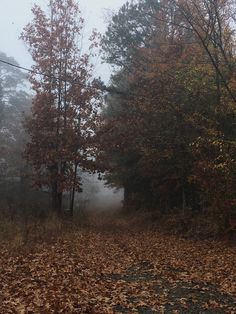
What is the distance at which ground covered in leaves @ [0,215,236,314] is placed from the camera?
8.51 meters

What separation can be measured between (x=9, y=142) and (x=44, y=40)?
2082 cm

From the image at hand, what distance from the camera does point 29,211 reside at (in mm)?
21266

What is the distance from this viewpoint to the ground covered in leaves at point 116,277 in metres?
A: 8.51

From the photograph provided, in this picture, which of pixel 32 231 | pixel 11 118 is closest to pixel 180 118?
pixel 32 231

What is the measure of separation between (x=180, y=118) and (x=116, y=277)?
1277cm

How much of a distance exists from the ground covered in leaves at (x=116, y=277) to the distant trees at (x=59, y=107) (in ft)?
20.5

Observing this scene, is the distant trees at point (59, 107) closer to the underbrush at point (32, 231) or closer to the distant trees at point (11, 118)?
the underbrush at point (32, 231)

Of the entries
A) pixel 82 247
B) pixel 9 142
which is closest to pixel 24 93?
pixel 9 142

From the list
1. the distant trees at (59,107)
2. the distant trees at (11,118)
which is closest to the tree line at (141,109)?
the distant trees at (59,107)

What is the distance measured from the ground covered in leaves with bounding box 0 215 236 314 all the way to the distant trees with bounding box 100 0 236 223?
12.4 feet

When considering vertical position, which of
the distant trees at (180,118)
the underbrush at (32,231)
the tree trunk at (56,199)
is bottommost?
the underbrush at (32,231)

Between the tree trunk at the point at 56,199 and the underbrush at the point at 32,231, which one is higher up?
the tree trunk at the point at 56,199

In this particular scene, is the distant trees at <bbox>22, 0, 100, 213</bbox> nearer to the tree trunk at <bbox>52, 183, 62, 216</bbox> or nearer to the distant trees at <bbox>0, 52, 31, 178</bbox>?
the tree trunk at <bbox>52, 183, 62, 216</bbox>

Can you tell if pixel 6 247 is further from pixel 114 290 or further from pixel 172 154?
pixel 172 154
